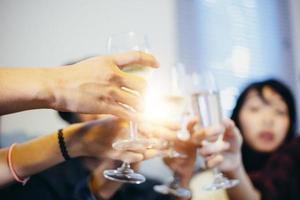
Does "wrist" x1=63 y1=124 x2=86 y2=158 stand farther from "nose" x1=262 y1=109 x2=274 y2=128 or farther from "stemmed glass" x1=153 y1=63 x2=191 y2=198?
"nose" x1=262 y1=109 x2=274 y2=128

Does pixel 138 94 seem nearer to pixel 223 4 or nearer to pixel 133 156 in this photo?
pixel 133 156

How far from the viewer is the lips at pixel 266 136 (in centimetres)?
121

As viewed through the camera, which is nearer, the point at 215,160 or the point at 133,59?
the point at 133,59

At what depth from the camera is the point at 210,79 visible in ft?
2.87

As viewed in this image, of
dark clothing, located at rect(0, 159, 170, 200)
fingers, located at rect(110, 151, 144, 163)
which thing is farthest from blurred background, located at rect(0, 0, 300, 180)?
fingers, located at rect(110, 151, 144, 163)

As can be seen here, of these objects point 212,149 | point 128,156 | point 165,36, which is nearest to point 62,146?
point 128,156

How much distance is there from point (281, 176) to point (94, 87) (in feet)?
2.77

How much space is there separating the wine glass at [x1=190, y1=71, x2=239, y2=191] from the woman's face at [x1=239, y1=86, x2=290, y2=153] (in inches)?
13.7

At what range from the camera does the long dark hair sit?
1.16 m

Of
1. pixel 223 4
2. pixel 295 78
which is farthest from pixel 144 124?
pixel 295 78

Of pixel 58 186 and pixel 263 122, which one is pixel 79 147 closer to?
pixel 58 186

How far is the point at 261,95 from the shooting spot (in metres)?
1.22

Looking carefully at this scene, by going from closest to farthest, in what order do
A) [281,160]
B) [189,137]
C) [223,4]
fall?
[189,137] → [281,160] → [223,4]

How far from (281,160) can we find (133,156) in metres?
0.68
